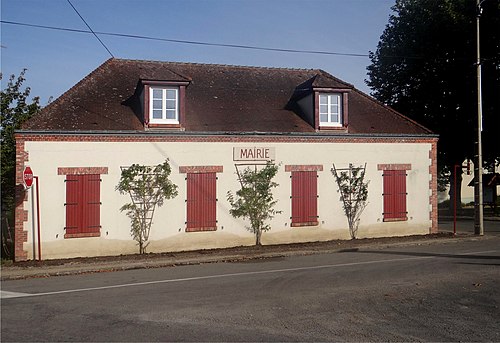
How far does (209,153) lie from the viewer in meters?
16.4

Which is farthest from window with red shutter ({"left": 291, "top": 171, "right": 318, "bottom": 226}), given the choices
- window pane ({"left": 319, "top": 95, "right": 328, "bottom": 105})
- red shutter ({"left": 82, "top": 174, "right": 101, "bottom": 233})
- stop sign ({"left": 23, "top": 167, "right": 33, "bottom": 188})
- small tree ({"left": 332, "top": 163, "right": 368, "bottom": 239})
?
stop sign ({"left": 23, "top": 167, "right": 33, "bottom": 188})

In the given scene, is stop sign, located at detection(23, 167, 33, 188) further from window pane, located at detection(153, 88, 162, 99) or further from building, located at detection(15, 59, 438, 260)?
window pane, located at detection(153, 88, 162, 99)

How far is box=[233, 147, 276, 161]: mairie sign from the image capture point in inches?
656

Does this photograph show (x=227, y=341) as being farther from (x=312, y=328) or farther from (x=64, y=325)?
(x=64, y=325)

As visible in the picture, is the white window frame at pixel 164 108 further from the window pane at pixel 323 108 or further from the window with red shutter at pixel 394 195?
the window with red shutter at pixel 394 195

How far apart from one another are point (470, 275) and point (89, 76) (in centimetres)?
1411

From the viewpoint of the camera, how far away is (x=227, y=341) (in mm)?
6250

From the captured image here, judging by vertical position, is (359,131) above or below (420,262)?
above

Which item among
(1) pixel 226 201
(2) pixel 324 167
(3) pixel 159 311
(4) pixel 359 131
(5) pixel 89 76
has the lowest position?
(3) pixel 159 311

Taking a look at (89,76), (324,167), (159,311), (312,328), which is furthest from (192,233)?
(312,328)

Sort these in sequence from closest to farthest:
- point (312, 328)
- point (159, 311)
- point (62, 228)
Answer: point (312, 328) → point (159, 311) → point (62, 228)

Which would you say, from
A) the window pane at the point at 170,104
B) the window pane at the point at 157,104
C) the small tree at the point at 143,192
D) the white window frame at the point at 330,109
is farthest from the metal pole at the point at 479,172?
the window pane at the point at 157,104

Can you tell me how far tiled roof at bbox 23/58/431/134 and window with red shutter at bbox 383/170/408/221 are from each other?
1.67 meters

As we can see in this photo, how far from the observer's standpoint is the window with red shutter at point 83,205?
Answer: 14.8 metres
